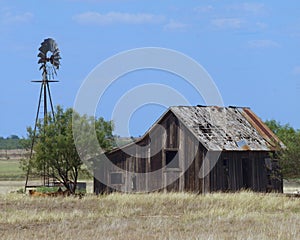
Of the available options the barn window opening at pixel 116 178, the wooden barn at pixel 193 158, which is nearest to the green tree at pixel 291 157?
the wooden barn at pixel 193 158

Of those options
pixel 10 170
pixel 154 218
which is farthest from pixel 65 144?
pixel 10 170

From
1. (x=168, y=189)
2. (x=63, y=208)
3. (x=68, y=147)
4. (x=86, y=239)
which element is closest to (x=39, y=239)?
(x=86, y=239)

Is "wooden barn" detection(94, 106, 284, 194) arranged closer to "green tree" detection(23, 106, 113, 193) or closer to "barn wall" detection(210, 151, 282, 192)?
"barn wall" detection(210, 151, 282, 192)

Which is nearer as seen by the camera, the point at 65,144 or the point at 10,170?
the point at 65,144

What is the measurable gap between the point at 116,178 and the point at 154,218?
18143mm

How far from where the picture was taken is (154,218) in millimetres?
25688

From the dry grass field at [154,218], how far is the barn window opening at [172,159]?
16.5 feet

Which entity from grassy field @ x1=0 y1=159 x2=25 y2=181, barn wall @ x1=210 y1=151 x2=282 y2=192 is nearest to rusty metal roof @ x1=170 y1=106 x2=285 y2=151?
barn wall @ x1=210 y1=151 x2=282 y2=192

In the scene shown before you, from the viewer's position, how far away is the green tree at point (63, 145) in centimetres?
4575

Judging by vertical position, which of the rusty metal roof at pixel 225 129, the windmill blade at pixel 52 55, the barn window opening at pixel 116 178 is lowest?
the barn window opening at pixel 116 178

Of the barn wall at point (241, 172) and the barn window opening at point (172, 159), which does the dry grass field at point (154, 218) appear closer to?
the barn wall at point (241, 172)

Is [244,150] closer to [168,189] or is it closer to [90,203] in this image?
[168,189]

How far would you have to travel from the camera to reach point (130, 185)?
42.8m

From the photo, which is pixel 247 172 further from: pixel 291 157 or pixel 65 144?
pixel 65 144
